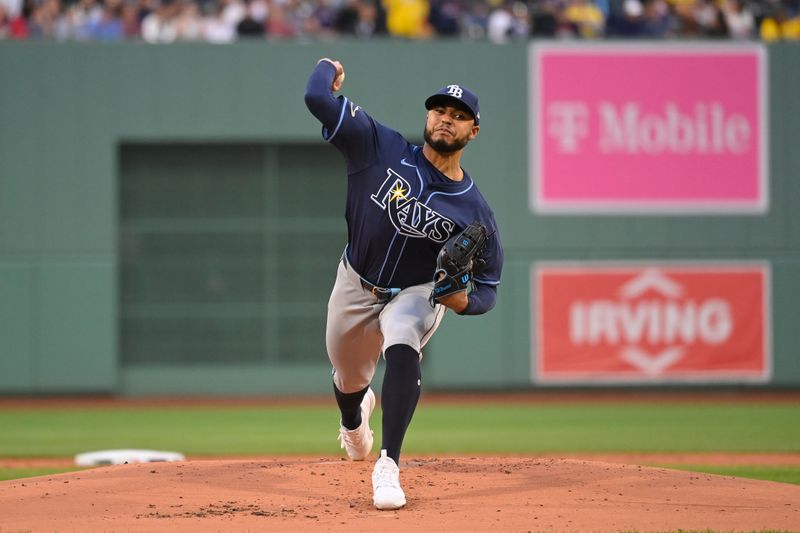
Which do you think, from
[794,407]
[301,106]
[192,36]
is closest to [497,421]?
[794,407]

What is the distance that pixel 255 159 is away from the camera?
14.2 meters

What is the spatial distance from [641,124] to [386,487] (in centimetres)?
999

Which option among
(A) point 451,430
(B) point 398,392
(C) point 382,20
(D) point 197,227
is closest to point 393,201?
(B) point 398,392

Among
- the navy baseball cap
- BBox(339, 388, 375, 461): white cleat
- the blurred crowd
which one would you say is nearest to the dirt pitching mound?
BBox(339, 388, 375, 461): white cleat

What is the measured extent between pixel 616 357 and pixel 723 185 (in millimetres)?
2434

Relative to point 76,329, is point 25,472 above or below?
below

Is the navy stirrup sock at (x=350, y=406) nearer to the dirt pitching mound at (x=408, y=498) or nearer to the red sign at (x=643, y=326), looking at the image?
the dirt pitching mound at (x=408, y=498)

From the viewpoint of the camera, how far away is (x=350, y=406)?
253 inches

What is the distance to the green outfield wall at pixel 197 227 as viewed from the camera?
545 inches

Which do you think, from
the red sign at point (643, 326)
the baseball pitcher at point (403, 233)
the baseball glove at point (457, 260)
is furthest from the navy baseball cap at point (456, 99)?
the red sign at point (643, 326)

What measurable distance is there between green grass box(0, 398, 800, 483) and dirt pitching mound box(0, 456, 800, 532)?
81.8 inches

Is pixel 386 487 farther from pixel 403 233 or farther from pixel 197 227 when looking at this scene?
pixel 197 227

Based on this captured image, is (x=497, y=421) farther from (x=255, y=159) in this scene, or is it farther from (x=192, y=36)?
(x=192, y=36)

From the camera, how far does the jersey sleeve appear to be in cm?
556
